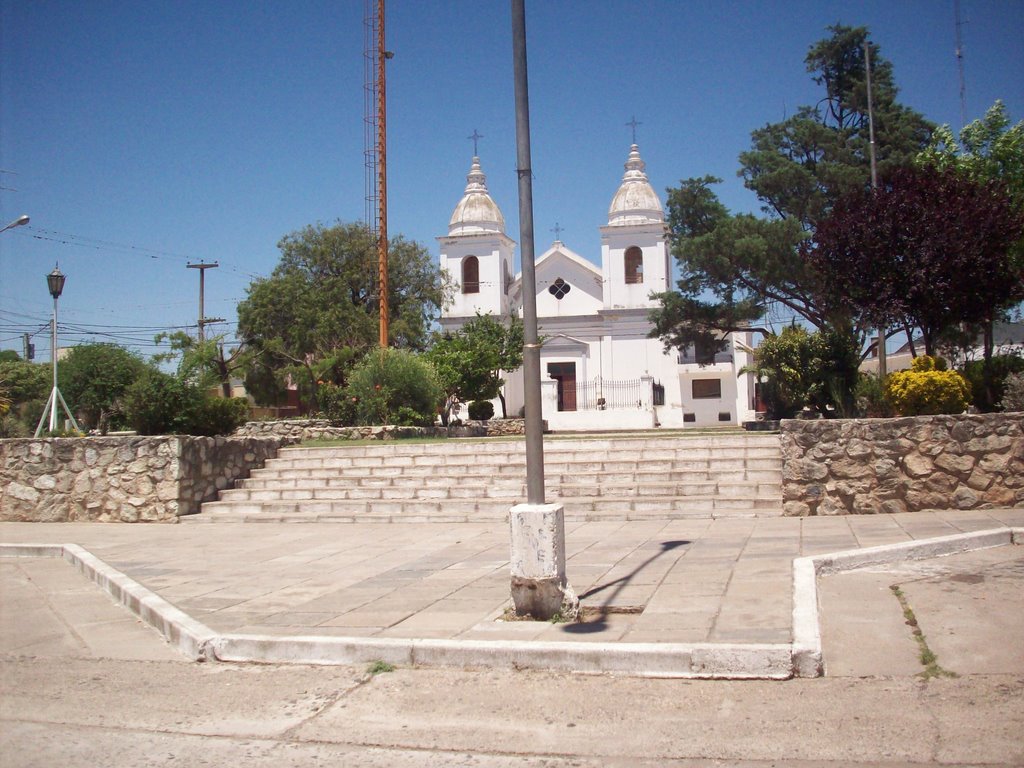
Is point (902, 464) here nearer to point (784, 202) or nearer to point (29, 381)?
point (784, 202)

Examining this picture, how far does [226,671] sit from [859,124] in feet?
108

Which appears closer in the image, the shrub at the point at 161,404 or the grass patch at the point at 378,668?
the grass patch at the point at 378,668

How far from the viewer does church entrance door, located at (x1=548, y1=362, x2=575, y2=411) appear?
43.6m

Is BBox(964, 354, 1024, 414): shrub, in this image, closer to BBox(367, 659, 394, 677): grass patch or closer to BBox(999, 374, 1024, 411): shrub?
BBox(999, 374, 1024, 411): shrub

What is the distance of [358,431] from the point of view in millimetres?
21297

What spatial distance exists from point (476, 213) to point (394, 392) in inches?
985

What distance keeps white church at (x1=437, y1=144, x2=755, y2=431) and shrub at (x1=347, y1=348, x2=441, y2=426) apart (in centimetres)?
1743

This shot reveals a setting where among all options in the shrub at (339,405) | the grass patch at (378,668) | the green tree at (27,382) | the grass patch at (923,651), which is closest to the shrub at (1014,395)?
the grass patch at (923,651)

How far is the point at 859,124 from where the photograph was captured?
3284 cm

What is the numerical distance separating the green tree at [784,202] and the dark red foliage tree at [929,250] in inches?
485

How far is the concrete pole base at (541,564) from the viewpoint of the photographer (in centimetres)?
614

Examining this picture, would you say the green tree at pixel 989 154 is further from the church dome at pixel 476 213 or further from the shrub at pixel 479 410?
the church dome at pixel 476 213

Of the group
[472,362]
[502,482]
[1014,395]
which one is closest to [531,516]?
[502,482]

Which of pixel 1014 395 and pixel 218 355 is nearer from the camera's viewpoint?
pixel 1014 395
